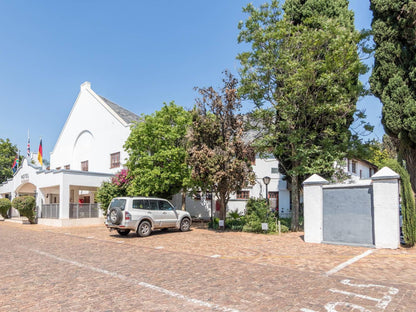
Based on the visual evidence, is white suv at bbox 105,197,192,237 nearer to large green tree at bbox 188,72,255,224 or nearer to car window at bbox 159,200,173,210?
car window at bbox 159,200,173,210

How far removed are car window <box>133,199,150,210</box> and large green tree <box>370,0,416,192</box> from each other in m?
12.1

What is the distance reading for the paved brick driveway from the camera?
5230 mm

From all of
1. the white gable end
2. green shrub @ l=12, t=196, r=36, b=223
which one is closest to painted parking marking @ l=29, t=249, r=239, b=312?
green shrub @ l=12, t=196, r=36, b=223

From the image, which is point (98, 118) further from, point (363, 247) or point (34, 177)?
point (363, 247)

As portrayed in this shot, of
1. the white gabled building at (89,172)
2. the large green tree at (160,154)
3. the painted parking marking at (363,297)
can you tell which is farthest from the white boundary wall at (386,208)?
the white gabled building at (89,172)

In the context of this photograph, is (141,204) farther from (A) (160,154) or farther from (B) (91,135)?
(B) (91,135)

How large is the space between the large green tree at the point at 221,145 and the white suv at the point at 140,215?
2.43 m

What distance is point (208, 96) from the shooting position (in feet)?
57.4

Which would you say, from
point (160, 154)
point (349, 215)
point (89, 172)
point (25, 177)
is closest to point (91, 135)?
point (25, 177)

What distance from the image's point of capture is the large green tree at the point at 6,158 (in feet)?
133

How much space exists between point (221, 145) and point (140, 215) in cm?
553

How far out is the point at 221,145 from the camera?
16656 millimetres

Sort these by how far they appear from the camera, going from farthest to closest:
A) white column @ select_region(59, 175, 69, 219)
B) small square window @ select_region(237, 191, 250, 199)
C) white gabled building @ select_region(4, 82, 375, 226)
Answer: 1. small square window @ select_region(237, 191, 250, 199)
2. white gabled building @ select_region(4, 82, 375, 226)
3. white column @ select_region(59, 175, 69, 219)

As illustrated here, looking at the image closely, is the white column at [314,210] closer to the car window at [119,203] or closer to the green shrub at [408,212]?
the green shrub at [408,212]
